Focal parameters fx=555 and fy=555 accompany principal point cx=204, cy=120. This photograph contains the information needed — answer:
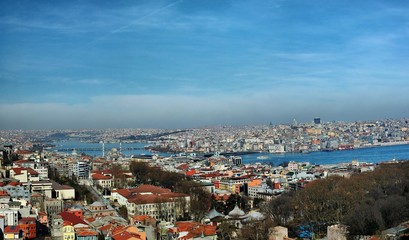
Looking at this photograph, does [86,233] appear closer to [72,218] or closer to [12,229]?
[72,218]

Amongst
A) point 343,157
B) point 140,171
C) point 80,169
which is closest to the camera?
point 140,171

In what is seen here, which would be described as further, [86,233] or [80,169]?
[80,169]

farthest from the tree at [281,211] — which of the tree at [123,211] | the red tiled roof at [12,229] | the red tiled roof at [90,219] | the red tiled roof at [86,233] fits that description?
the red tiled roof at [12,229]

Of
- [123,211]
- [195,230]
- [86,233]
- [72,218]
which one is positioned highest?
[72,218]

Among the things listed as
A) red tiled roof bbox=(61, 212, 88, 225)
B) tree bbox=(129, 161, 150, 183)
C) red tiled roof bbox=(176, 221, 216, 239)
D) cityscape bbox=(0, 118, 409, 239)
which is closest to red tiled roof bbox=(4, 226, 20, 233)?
cityscape bbox=(0, 118, 409, 239)

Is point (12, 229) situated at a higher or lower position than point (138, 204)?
higher

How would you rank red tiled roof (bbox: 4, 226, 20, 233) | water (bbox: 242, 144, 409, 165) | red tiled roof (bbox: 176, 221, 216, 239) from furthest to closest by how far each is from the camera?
water (bbox: 242, 144, 409, 165), red tiled roof (bbox: 176, 221, 216, 239), red tiled roof (bbox: 4, 226, 20, 233)

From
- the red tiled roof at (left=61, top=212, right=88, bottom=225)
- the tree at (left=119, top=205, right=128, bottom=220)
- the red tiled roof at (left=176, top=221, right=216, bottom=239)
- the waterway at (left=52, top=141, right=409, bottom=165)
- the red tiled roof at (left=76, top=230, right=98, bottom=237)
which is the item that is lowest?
the waterway at (left=52, top=141, right=409, bottom=165)

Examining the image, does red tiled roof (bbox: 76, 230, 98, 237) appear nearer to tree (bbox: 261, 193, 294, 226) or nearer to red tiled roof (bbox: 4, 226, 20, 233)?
red tiled roof (bbox: 4, 226, 20, 233)

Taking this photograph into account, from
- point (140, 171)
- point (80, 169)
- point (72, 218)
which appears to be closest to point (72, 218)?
point (72, 218)

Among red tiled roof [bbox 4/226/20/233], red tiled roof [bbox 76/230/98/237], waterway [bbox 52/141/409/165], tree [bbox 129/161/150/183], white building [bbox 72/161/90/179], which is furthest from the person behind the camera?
waterway [bbox 52/141/409/165]

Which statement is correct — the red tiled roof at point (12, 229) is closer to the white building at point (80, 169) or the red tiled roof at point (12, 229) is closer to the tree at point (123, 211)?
the tree at point (123, 211)
